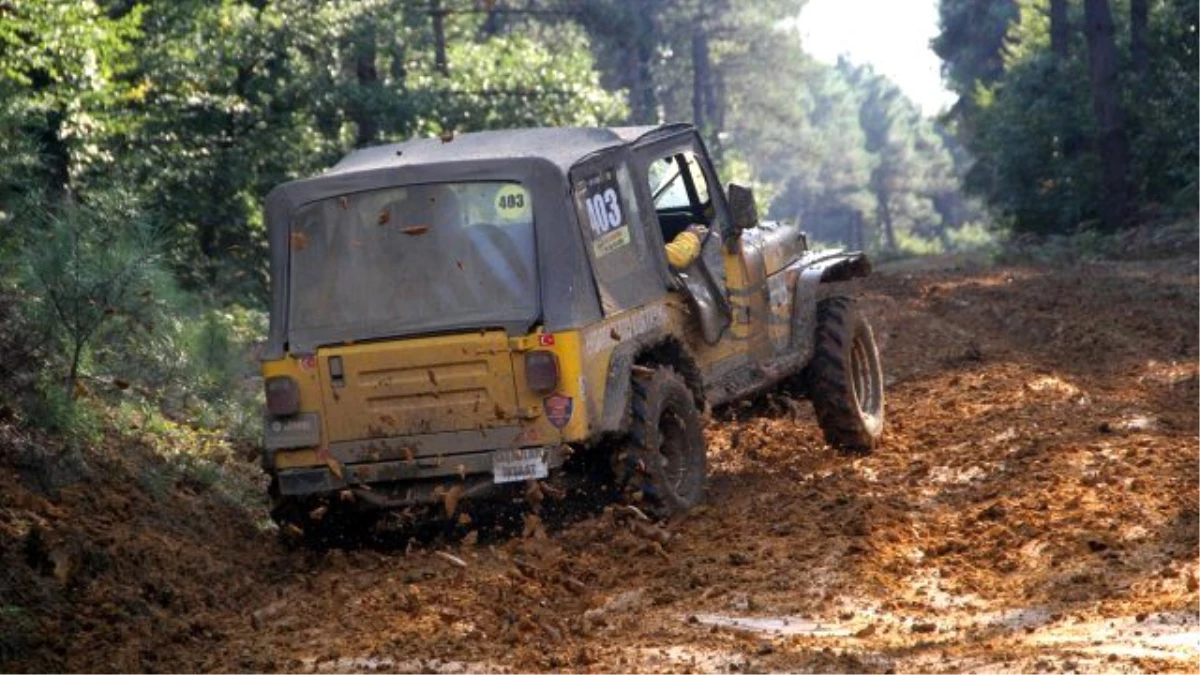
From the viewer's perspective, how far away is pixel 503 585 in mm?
9336

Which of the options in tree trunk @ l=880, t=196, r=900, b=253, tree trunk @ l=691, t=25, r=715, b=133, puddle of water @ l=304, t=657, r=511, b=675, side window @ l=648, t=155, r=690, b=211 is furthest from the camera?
tree trunk @ l=880, t=196, r=900, b=253

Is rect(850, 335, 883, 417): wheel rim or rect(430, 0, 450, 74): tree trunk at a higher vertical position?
rect(430, 0, 450, 74): tree trunk

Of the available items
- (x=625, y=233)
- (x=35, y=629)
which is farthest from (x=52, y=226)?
(x=35, y=629)

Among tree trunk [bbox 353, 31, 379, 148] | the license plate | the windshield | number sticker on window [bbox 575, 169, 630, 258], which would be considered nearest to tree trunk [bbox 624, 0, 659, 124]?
tree trunk [bbox 353, 31, 379, 148]

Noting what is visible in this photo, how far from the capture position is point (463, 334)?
10.5m

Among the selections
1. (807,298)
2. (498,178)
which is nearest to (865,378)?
(807,298)

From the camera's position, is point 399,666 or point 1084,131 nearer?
point 399,666

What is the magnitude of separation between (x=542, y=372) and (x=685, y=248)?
6.11 feet

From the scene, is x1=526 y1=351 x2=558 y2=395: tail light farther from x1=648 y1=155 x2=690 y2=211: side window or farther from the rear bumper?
x1=648 y1=155 x2=690 y2=211: side window

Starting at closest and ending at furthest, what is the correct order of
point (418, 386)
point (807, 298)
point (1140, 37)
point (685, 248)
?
point (418, 386) < point (685, 248) < point (807, 298) < point (1140, 37)

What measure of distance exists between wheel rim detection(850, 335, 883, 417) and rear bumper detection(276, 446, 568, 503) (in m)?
3.98

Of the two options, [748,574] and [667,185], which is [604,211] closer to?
[667,185]

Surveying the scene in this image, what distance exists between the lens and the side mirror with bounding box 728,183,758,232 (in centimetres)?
1215

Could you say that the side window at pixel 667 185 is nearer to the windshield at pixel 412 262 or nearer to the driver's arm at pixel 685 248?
the driver's arm at pixel 685 248
